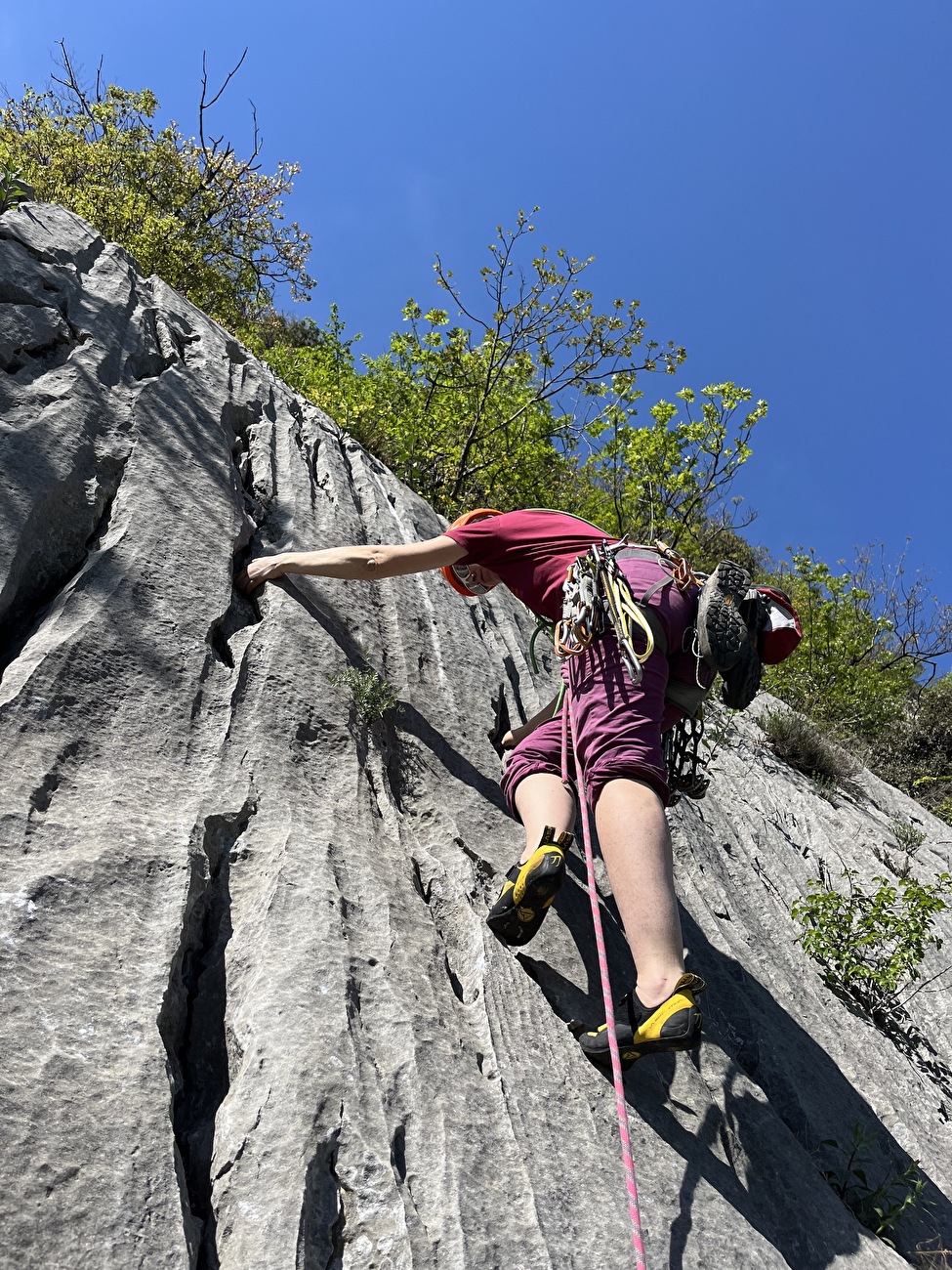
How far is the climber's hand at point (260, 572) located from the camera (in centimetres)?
473

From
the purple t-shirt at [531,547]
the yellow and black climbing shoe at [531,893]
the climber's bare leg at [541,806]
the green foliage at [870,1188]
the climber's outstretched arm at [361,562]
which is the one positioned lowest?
the green foliage at [870,1188]

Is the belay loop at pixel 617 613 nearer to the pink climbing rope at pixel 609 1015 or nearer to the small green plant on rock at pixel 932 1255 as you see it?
the pink climbing rope at pixel 609 1015

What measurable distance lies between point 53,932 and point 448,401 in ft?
35.3

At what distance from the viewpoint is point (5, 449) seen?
4.18 meters

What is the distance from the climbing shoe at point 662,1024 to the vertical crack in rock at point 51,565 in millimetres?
2654

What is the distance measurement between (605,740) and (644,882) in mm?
580

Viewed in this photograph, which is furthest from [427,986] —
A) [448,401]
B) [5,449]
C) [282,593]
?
[448,401]

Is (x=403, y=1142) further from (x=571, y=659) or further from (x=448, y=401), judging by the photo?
(x=448, y=401)

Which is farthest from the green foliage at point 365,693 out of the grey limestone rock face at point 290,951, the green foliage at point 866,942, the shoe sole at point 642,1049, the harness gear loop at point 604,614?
the green foliage at point 866,942

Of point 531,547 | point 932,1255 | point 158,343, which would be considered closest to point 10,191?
point 158,343

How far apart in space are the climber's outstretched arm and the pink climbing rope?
90 cm

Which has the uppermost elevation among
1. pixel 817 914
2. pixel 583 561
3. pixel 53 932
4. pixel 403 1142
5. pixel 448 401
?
pixel 448 401

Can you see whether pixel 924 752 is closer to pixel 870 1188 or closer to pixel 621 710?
pixel 870 1188

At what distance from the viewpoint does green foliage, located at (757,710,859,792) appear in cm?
857
